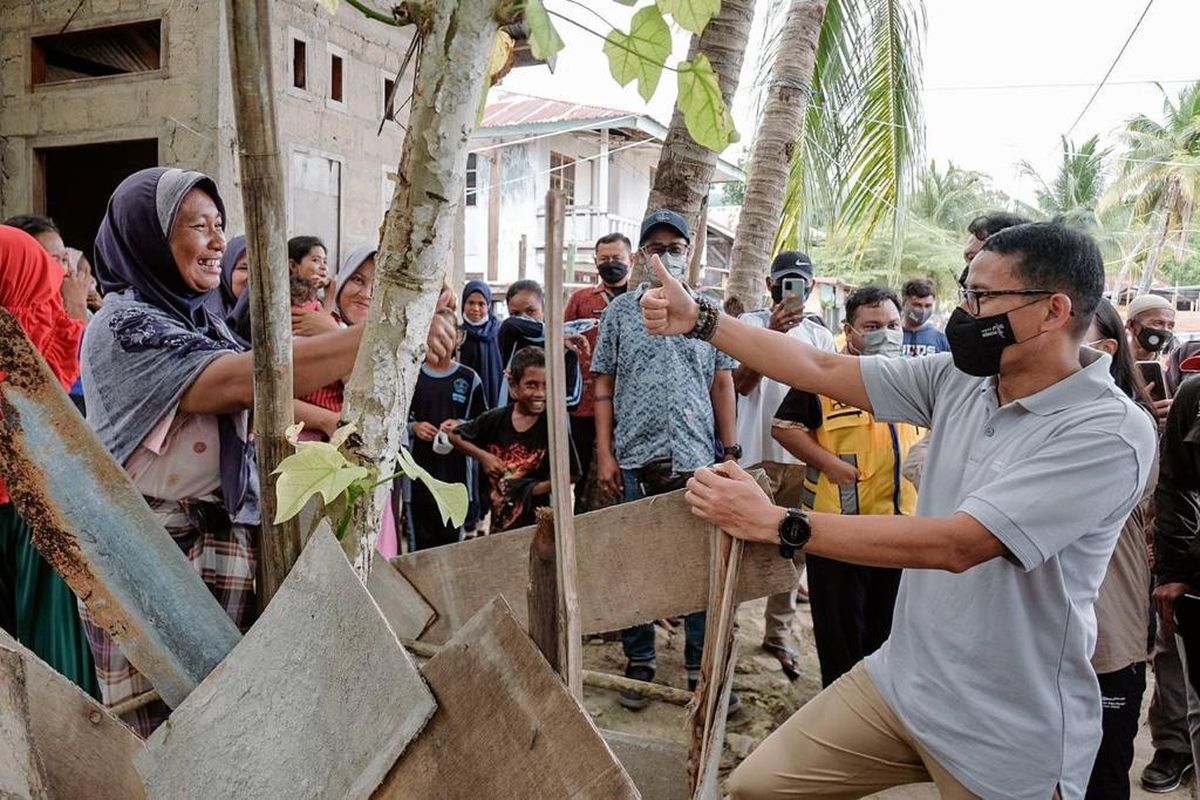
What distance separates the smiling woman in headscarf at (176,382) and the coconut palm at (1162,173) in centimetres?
2979

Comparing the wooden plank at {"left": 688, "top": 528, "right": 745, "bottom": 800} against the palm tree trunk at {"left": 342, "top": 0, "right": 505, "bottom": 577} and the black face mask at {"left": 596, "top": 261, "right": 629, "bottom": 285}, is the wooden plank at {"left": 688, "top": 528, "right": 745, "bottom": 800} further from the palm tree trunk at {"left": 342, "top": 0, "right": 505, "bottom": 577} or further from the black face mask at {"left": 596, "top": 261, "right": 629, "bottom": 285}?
the black face mask at {"left": 596, "top": 261, "right": 629, "bottom": 285}

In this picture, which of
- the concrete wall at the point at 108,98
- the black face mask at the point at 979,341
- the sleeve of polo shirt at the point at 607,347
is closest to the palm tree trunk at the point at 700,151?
the sleeve of polo shirt at the point at 607,347

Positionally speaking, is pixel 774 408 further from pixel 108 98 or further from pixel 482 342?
pixel 108 98

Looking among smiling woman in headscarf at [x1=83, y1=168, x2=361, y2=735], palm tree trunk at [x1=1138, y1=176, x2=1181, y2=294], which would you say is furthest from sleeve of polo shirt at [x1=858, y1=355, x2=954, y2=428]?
palm tree trunk at [x1=1138, y1=176, x2=1181, y2=294]

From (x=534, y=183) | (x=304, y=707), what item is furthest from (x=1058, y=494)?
(x=534, y=183)

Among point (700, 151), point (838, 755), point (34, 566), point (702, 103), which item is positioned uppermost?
point (700, 151)

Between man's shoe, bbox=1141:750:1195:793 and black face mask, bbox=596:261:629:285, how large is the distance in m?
3.15

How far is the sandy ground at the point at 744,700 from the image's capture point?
3408 mm

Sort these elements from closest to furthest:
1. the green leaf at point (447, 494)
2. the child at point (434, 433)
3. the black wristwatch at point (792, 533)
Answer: the green leaf at point (447, 494) < the black wristwatch at point (792, 533) < the child at point (434, 433)

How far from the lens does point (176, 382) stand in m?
1.71

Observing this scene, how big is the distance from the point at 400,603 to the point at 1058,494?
1.44m

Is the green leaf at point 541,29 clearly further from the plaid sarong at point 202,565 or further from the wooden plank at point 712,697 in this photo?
the plaid sarong at point 202,565

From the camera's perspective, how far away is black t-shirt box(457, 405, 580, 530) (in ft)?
13.0

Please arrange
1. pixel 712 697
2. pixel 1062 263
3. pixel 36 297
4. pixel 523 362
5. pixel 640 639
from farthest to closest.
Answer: pixel 523 362, pixel 640 639, pixel 36 297, pixel 1062 263, pixel 712 697
